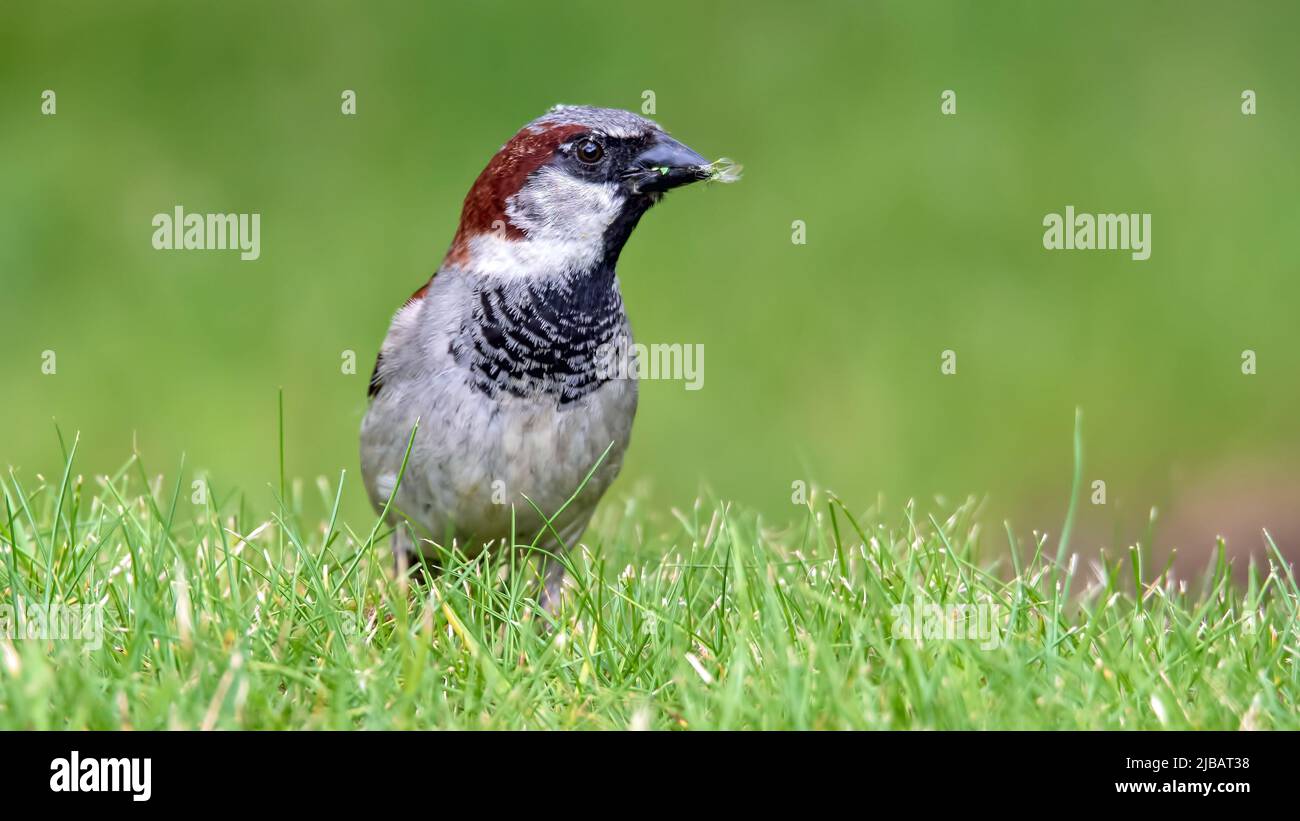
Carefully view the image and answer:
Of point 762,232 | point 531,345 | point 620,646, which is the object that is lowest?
point 620,646

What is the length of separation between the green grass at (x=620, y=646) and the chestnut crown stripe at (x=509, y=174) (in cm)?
96

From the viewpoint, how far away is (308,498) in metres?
8.00

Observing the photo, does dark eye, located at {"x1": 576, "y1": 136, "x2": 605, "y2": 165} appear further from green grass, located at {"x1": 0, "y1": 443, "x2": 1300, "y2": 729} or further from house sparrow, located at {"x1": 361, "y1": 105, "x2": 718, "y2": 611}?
green grass, located at {"x1": 0, "y1": 443, "x2": 1300, "y2": 729}

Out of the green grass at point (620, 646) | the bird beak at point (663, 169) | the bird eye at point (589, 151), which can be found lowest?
the green grass at point (620, 646)

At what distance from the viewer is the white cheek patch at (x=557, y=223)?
14.4 ft

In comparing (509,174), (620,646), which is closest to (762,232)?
(509,174)

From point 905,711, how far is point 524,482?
1591 mm

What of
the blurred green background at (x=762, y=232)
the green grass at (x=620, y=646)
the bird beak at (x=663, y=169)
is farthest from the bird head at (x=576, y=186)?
the blurred green background at (x=762, y=232)

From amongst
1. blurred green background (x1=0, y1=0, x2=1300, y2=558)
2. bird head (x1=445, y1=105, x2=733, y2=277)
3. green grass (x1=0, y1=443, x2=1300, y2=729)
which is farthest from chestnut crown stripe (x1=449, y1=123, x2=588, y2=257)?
blurred green background (x1=0, y1=0, x2=1300, y2=558)

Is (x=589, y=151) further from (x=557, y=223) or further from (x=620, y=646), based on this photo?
(x=620, y=646)

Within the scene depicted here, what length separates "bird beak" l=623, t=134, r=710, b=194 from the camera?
14.2ft

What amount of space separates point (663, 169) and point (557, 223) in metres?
0.33

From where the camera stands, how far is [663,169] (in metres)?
4.34

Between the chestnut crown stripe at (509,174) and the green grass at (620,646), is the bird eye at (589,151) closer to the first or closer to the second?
the chestnut crown stripe at (509,174)
